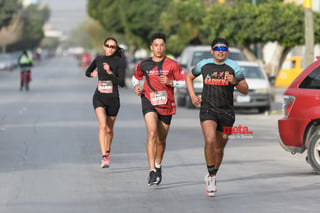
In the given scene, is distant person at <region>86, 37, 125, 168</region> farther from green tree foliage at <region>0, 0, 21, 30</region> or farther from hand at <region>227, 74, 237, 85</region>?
green tree foliage at <region>0, 0, 21, 30</region>

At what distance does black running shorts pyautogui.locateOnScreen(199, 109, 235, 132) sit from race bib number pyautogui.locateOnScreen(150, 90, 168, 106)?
0.76 meters

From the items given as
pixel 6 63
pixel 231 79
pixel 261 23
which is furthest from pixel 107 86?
pixel 6 63

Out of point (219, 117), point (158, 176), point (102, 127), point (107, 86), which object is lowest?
point (158, 176)

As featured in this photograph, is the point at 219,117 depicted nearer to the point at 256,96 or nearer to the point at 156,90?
the point at 156,90

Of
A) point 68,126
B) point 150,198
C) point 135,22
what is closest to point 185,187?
point 150,198

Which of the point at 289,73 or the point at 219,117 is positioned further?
the point at 289,73

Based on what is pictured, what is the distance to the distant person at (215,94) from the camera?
32.5ft

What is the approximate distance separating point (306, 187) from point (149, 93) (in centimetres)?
218

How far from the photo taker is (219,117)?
10086 mm

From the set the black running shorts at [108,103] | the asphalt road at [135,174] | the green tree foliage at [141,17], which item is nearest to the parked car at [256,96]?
the asphalt road at [135,174]

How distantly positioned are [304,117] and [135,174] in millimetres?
2372

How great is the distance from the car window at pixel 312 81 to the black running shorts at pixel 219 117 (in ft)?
7.05

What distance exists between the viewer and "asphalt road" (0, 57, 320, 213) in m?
9.38

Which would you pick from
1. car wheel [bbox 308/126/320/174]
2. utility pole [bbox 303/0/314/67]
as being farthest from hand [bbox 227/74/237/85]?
utility pole [bbox 303/0/314/67]
